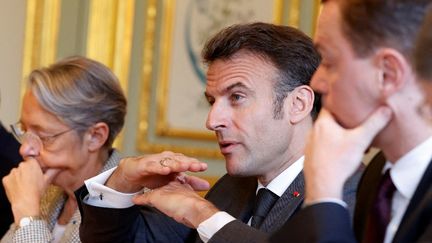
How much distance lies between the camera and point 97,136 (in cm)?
345

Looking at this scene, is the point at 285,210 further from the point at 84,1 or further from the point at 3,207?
the point at 84,1

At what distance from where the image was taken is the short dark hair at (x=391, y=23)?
5.48 feet

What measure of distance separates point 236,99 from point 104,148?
1027mm

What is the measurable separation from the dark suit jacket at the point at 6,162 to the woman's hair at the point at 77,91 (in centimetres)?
66

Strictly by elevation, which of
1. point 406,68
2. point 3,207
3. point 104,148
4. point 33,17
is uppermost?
point 406,68

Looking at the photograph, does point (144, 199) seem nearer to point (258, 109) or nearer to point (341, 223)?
point (258, 109)

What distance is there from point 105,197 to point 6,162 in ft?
4.42

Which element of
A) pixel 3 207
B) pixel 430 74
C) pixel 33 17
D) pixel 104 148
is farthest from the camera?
pixel 33 17

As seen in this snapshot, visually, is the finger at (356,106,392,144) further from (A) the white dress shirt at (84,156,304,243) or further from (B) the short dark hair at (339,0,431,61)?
(A) the white dress shirt at (84,156,304,243)

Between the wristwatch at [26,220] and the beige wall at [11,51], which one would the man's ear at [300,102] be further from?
the beige wall at [11,51]

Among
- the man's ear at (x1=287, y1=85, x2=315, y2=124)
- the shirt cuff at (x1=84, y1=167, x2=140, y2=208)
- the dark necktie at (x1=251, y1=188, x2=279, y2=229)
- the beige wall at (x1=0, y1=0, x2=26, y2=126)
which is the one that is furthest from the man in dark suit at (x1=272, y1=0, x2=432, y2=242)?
the beige wall at (x1=0, y1=0, x2=26, y2=126)

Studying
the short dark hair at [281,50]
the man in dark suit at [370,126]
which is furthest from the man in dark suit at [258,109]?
the man in dark suit at [370,126]

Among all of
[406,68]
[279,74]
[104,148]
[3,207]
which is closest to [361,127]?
[406,68]

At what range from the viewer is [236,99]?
2615 mm
